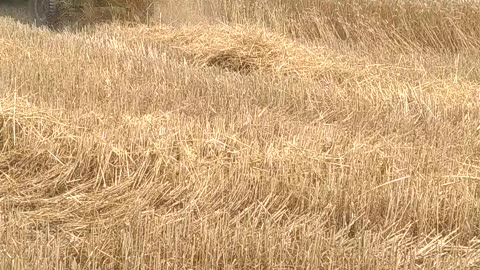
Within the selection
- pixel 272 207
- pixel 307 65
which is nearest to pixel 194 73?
pixel 307 65

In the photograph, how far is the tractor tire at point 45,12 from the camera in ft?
31.9

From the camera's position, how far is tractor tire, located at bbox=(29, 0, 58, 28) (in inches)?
383

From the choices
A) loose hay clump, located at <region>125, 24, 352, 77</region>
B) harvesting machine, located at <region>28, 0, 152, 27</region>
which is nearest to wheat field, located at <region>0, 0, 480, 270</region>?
loose hay clump, located at <region>125, 24, 352, 77</region>

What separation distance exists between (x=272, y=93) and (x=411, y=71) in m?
1.87

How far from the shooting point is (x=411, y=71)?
7203 mm

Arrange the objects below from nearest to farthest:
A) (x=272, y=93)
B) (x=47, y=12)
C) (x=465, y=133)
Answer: (x=465, y=133) → (x=272, y=93) → (x=47, y=12)

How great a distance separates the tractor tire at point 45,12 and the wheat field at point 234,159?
2079mm

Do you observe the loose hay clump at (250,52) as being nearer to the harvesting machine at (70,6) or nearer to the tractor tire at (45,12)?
the harvesting machine at (70,6)

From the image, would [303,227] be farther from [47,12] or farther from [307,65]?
[47,12]

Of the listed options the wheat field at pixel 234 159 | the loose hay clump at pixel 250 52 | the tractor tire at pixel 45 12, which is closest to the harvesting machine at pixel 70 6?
the tractor tire at pixel 45 12

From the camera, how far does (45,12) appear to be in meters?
9.95

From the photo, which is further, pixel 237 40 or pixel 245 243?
pixel 237 40

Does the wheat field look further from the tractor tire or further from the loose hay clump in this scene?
the tractor tire

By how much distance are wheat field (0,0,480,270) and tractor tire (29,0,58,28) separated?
2.08 meters
